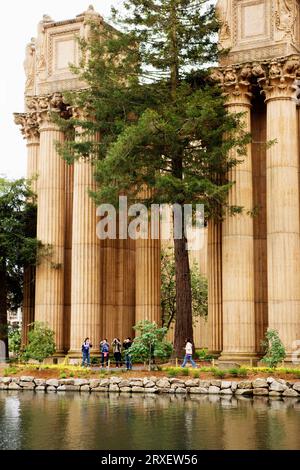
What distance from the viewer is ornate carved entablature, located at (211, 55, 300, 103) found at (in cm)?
3741

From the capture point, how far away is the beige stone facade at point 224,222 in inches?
1464

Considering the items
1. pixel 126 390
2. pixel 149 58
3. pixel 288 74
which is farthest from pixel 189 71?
pixel 126 390

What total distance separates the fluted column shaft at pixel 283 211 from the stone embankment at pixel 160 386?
6372mm

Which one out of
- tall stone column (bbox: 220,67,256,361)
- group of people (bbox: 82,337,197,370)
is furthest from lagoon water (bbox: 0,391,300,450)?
tall stone column (bbox: 220,67,256,361)

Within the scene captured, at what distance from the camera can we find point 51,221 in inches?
1688

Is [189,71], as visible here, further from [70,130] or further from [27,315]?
[27,315]

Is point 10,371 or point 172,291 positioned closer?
point 10,371

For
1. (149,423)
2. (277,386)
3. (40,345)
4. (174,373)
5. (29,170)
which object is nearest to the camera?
(149,423)

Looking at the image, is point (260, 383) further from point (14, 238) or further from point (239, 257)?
point (14, 238)

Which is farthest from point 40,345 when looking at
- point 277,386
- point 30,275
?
point 277,386

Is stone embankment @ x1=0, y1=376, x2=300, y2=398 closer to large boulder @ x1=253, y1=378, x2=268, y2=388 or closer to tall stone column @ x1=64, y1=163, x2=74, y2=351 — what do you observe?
large boulder @ x1=253, y1=378, x2=268, y2=388

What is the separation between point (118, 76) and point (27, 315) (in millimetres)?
15501

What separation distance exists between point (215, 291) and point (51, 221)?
9.68 meters

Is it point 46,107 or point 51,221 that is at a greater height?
point 46,107
